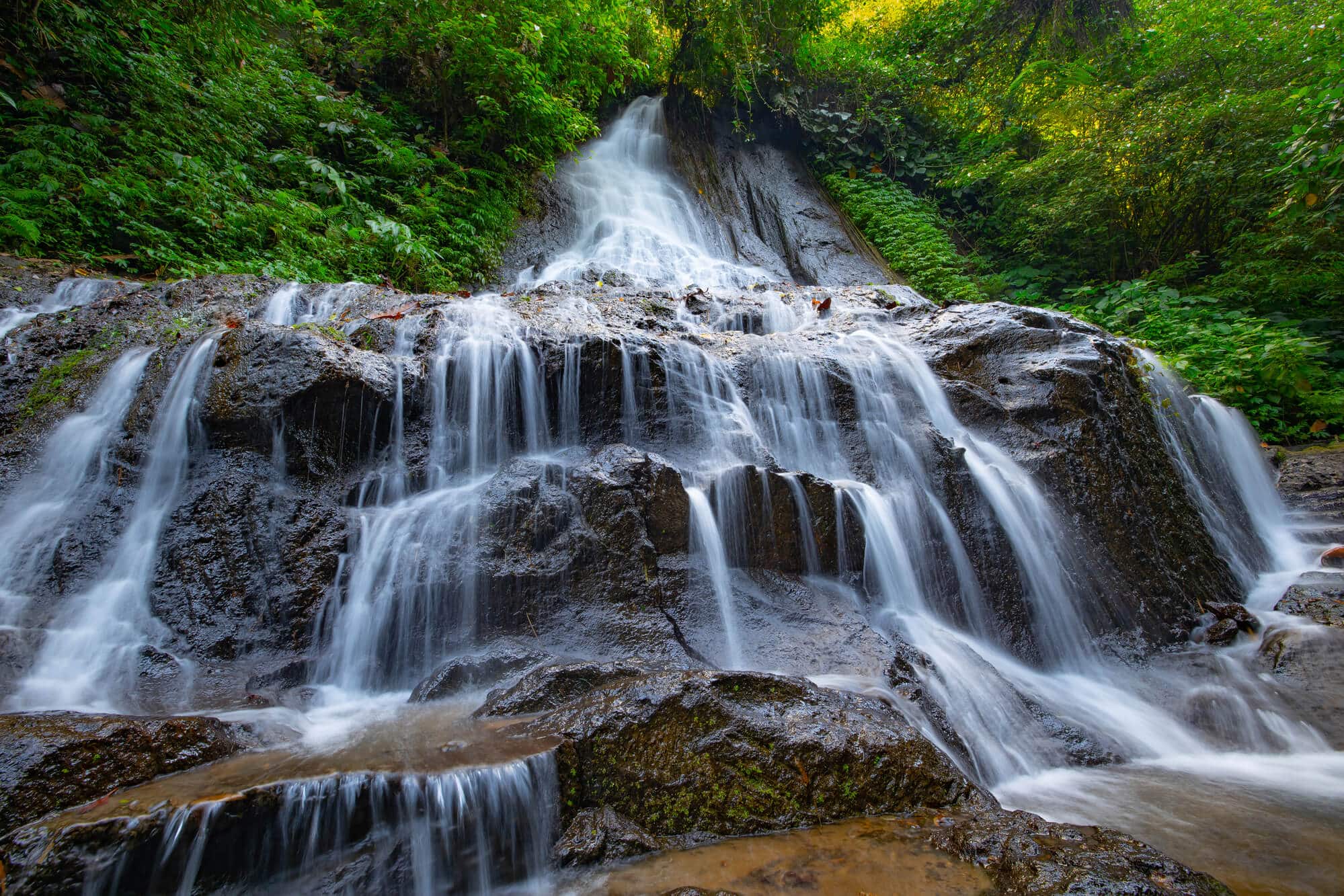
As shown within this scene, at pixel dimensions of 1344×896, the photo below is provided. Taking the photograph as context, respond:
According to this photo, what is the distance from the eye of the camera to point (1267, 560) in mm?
5492

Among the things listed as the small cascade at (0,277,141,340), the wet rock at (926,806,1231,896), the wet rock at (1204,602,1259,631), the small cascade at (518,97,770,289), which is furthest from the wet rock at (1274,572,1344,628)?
the small cascade at (0,277,141,340)

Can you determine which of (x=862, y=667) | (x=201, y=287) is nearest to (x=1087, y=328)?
A: (x=862, y=667)

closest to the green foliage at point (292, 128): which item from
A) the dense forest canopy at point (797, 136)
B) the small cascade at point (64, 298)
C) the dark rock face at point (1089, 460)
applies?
the dense forest canopy at point (797, 136)

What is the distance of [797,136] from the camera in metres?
15.2

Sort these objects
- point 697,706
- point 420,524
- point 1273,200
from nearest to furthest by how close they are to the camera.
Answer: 1. point 697,706
2. point 420,524
3. point 1273,200

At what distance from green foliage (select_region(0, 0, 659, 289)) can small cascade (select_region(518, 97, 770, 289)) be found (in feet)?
3.87

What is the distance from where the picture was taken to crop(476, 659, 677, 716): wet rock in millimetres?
2639

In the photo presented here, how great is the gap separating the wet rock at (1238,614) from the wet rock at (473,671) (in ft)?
15.9

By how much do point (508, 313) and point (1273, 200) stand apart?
1204cm

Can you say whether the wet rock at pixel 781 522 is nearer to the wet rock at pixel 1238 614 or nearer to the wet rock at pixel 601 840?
the wet rock at pixel 601 840

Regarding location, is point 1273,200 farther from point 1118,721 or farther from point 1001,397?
point 1118,721

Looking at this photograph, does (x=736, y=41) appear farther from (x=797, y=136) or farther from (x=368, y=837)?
(x=368, y=837)

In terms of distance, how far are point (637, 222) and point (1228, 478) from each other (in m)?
9.61

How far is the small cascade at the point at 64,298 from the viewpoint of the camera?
481 cm
